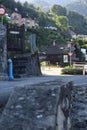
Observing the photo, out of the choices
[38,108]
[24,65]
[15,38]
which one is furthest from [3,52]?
[38,108]

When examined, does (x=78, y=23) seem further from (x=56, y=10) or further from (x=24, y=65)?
(x=24, y=65)

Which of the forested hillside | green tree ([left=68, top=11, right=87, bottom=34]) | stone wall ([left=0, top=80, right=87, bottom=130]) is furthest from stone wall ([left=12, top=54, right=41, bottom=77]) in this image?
green tree ([left=68, top=11, right=87, bottom=34])

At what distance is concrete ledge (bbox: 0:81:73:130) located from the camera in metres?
9.65

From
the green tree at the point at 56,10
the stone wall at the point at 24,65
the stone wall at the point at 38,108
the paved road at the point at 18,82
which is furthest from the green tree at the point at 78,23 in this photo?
the stone wall at the point at 38,108

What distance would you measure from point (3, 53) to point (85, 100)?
1056 cm

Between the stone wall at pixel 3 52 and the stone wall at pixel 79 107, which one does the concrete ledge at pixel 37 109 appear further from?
the stone wall at pixel 3 52

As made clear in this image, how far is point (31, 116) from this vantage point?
976 cm

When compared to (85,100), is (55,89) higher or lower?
higher

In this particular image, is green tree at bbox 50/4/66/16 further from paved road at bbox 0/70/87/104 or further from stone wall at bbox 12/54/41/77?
paved road at bbox 0/70/87/104

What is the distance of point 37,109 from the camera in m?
9.88

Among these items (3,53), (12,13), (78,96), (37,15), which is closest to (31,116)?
(78,96)

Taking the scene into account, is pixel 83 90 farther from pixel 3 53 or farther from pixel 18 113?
pixel 3 53

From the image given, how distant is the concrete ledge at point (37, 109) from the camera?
965 centimetres

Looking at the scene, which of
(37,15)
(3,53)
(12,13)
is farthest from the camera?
(37,15)
